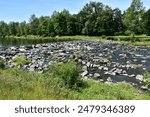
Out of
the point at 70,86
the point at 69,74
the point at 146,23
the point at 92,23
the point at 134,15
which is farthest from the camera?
the point at 92,23

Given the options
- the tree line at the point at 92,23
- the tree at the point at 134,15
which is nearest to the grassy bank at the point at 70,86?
the tree at the point at 134,15

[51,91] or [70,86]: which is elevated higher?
[51,91]

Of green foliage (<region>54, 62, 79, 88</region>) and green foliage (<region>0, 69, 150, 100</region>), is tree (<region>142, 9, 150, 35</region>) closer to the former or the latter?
green foliage (<region>0, 69, 150, 100</region>)

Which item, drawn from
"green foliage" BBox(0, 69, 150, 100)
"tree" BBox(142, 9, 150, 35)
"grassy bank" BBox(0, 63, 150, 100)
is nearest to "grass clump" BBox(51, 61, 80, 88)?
"grassy bank" BBox(0, 63, 150, 100)

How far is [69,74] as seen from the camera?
17.6 metres

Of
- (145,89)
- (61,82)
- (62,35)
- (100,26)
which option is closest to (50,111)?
(61,82)

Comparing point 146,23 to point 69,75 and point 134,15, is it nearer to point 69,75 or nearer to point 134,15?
point 134,15

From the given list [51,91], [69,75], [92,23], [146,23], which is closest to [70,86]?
[69,75]

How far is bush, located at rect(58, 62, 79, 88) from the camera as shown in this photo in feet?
57.6

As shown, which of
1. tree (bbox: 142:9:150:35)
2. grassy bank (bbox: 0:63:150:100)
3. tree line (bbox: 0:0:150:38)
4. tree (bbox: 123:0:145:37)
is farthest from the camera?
tree line (bbox: 0:0:150:38)

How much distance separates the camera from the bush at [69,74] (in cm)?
1755

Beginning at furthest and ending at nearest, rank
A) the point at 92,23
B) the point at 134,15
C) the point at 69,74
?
the point at 92,23 < the point at 134,15 < the point at 69,74

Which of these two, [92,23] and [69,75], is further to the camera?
[92,23]

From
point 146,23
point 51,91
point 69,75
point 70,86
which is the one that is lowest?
point 70,86
